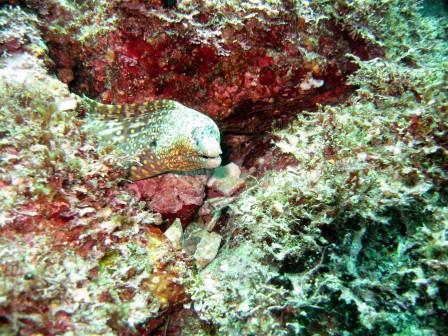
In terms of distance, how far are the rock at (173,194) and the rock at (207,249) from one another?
38cm

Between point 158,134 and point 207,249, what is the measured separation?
4.56ft

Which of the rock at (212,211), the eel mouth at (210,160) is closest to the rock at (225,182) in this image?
the rock at (212,211)

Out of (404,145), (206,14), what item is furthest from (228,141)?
(404,145)

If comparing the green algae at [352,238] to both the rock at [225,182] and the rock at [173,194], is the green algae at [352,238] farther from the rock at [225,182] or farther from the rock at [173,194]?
the rock at [225,182]

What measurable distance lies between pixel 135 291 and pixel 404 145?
7.76ft

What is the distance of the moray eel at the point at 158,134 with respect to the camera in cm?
296

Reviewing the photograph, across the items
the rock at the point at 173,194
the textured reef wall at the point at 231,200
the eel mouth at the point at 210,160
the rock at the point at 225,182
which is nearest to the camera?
the textured reef wall at the point at 231,200

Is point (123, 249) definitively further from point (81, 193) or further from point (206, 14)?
point (206, 14)

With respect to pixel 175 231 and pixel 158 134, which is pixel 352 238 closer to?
pixel 175 231

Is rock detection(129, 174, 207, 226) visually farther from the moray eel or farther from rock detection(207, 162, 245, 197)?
rock detection(207, 162, 245, 197)

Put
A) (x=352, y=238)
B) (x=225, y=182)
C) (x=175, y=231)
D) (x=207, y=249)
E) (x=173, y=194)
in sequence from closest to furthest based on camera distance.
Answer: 1. (x=352, y=238)
2. (x=207, y=249)
3. (x=175, y=231)
4. (x=173, y=194)
5. (x=225, y=182)

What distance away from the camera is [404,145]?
91.4 inches

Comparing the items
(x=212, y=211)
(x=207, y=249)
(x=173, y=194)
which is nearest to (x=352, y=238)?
(x=207, y=249)

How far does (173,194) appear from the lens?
3396 millimetres
